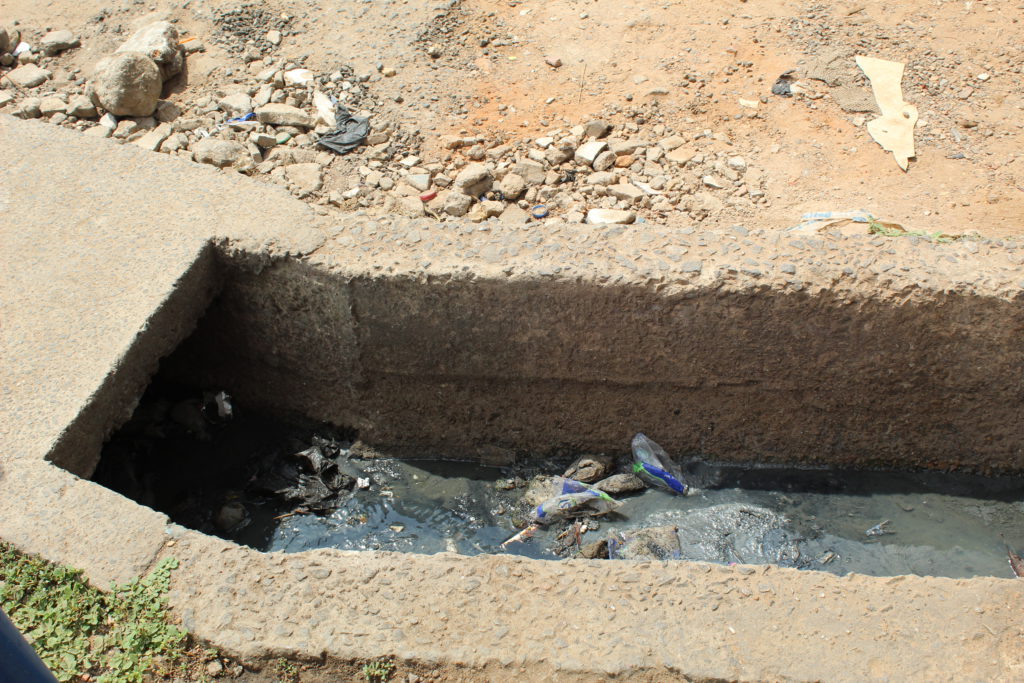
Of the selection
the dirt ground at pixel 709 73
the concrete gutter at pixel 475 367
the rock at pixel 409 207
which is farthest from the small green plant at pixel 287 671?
the dirt ground at pixel 709 73

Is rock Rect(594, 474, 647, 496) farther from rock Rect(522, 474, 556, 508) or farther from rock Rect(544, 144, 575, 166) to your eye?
rock Rect(544, 144, 575, 166)

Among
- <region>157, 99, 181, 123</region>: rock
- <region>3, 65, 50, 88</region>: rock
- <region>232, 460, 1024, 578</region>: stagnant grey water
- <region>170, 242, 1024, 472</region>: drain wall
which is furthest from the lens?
<region>3, 65, 50, 88</region>: rock

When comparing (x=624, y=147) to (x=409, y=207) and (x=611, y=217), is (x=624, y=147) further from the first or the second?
(x=409, y=207)

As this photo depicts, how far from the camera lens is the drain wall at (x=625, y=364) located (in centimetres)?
296

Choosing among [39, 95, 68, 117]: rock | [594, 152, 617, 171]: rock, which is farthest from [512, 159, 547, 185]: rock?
[39, 95, 68, 117]: rock

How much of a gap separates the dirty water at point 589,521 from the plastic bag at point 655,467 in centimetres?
5

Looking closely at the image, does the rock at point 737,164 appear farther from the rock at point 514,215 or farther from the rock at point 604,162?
the rock at point 514,215

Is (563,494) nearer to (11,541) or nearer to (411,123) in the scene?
(11,541)

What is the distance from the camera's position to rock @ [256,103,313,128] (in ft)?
15.0

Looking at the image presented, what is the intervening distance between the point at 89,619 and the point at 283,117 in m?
3.11

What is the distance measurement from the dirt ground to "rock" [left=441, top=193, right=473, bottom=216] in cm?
52

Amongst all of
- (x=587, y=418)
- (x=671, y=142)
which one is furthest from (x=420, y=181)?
(x=587, y=418)

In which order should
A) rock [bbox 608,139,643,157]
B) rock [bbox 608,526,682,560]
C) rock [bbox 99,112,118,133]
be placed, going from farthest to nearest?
1. rock [bbox 99,112,118,133]
2. rock [bbox 608,139,643,157]
3. rock [bbox 608,526,682,560]

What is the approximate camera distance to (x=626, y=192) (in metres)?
4.17
